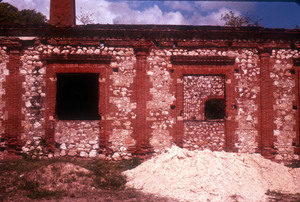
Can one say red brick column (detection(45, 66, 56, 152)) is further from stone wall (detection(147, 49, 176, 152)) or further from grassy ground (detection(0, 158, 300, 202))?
stone wall (detection(147, 49, 176, 152))

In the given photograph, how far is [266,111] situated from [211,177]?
13.8 ft

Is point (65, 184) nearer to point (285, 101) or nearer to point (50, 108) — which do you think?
point (50, 108)

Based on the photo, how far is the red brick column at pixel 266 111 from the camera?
9.60 metres

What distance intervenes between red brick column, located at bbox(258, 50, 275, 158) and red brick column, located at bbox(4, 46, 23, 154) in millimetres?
9598

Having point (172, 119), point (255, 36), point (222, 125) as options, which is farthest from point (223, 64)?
point (172, 119)

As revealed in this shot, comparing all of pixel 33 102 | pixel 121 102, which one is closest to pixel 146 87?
pixel 121 102

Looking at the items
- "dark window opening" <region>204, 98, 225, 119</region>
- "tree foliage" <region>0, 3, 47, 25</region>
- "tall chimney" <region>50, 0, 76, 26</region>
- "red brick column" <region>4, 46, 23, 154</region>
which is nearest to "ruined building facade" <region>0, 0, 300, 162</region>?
"red brick column" <region>4, 46, 23, 154</region>

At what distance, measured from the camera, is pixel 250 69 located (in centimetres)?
989

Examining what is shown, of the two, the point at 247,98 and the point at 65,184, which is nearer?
the point at 65,184

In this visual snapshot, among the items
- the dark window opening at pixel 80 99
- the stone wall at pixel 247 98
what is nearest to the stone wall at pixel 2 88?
the dark window opening at pixel 80 99

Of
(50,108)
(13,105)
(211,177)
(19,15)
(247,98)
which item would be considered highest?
(19,15)

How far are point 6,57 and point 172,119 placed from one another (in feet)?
23.3

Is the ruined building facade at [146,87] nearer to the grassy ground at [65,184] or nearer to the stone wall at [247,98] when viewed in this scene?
the stone wall at [247,98]

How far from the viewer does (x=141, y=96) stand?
376 inches
